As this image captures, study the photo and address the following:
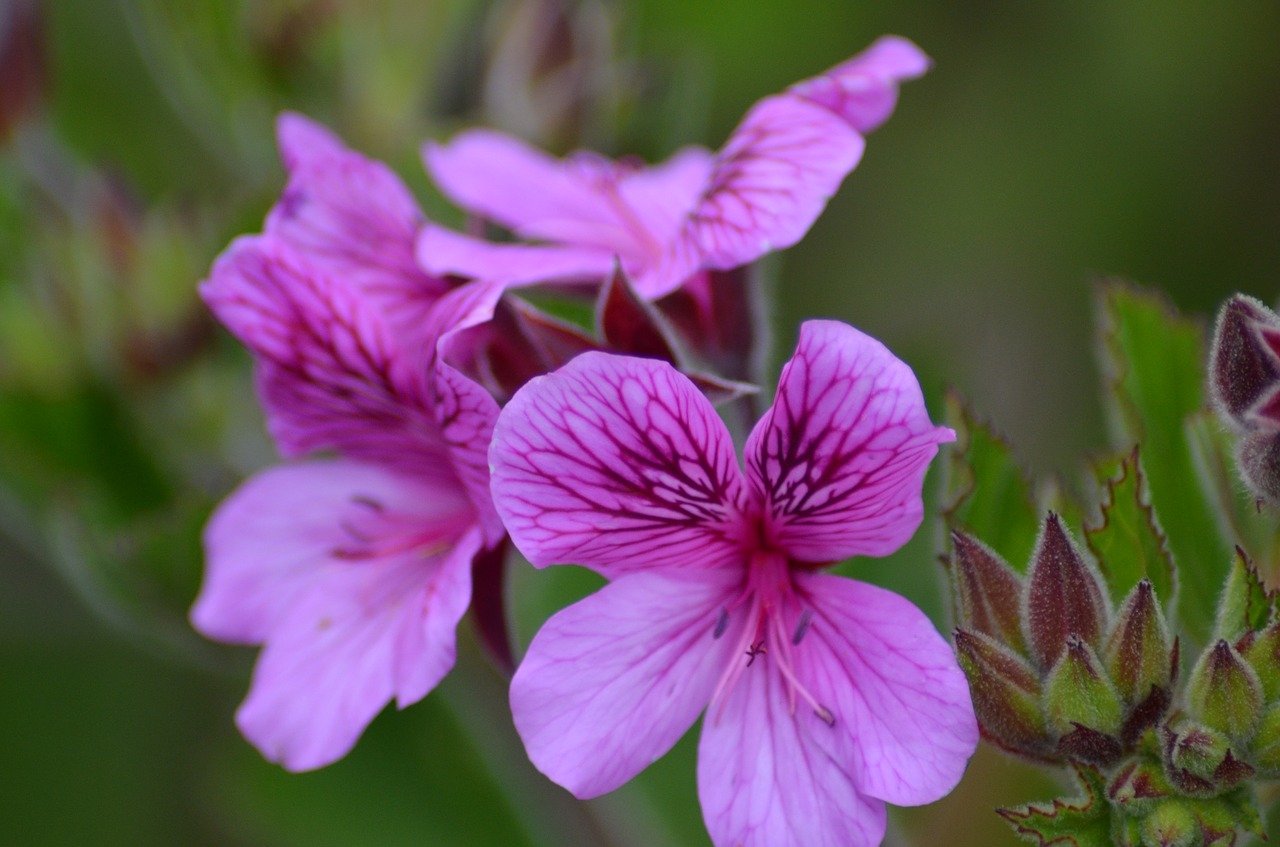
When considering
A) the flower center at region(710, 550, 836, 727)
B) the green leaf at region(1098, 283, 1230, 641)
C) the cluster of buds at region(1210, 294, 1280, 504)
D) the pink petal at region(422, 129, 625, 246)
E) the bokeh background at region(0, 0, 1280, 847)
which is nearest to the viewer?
the cluster of buds at region(1210, 294, 1280, 504)

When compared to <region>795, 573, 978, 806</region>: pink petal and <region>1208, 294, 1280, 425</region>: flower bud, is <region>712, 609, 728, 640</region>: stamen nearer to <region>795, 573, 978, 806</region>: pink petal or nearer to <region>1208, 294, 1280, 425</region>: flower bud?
<region>795, 573, 978, 806</region>: pink petal

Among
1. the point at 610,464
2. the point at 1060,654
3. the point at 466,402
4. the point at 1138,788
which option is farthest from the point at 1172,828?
the point at 466,402

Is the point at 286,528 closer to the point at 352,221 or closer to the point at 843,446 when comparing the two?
the point at 352,221

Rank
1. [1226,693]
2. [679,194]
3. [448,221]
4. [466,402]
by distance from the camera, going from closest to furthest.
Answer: [1226,693] < [466,402] < [679,194] < [448,221]

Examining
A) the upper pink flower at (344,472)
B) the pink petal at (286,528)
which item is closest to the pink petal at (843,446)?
the upper pink flower at (344,472)

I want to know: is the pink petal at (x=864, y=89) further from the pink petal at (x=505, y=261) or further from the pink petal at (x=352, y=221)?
the pink petal at (x=352, y=221)

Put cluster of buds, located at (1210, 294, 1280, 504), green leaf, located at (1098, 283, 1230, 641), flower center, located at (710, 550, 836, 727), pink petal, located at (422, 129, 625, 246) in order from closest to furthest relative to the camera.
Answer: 1. cluster of buds, located at (1210, 294, 1280, 504)
2. flower center, located at (710, 550, 836, 727)
3. green leaf, located at (1098, 283, 1230, 641)
4. pink petal, located at (422, 129, 625, 246)

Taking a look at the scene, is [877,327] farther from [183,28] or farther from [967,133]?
[183,28]

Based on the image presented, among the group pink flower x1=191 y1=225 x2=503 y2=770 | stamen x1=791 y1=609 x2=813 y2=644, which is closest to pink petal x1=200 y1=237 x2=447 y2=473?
pink flower x1=191 y1=225 x2=503 y2=770
